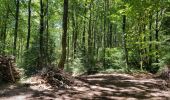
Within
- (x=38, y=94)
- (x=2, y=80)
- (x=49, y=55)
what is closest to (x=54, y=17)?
(x=49, y=55)

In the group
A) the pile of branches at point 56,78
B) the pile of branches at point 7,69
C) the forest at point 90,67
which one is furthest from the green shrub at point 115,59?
the pile of branches at point 7,69

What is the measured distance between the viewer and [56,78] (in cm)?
1374

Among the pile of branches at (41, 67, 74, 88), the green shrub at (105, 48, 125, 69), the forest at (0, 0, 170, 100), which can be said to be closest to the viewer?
the forest at (0, 0, 170, 100)

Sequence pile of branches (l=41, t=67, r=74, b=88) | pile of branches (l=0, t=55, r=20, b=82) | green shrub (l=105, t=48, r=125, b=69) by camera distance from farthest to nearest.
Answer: green shrub (l=105, t=48, r=125, b=69)
pile of branches (l=41, t=67, r=74, b=88)
pile of branches (l=0, t=55, r=20, b=82)

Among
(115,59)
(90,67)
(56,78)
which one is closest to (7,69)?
(56,78)

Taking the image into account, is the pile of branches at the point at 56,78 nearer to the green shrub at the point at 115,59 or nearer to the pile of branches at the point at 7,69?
the pile of branches at the point at 7,69

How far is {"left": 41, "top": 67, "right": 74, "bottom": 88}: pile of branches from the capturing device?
13.4 meters

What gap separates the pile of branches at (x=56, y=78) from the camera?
43.8 ft

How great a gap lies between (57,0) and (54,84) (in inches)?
977

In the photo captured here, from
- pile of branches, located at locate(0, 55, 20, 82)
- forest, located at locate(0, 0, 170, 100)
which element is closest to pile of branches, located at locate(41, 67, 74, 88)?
forest, located at locate(0, 0, 170, 100)

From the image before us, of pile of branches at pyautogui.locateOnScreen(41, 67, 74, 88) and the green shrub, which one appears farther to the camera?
the green shrub

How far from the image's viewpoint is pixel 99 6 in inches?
1526

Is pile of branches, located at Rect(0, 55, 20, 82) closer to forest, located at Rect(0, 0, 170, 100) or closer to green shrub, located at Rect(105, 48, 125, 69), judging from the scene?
forest, located at Rect(0, 0, 170, 100)

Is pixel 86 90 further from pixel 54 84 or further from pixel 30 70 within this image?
pixel 30 70
